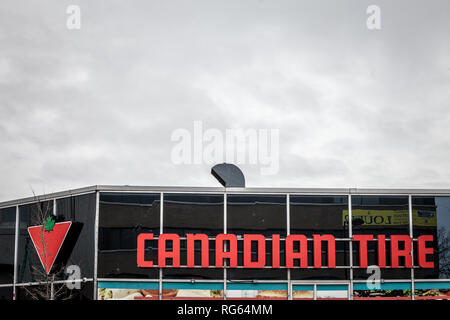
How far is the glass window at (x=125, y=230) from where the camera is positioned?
19641 mm

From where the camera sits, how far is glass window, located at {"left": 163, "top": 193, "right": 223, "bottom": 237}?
20.0m

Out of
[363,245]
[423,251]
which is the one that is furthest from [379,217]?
[423,251]

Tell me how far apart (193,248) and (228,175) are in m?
3.06

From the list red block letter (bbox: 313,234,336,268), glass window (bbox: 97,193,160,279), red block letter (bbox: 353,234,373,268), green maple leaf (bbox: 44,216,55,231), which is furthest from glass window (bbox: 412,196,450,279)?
green maple leaf (bbox: 44,216,55,231)

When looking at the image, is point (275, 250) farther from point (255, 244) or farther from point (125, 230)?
point (125, 230)

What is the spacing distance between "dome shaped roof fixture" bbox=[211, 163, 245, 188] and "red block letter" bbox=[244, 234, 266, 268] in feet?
7.20

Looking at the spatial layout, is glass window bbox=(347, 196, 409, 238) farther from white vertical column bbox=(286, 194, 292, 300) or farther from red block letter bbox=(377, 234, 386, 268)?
white vertical column bbox=(286, 194, 292, 300)

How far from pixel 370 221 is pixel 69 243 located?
10256 millimetres

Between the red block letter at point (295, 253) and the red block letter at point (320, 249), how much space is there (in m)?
0.33

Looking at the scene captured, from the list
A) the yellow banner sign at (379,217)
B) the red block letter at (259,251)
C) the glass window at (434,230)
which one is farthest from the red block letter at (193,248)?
the glass window at (434,230)

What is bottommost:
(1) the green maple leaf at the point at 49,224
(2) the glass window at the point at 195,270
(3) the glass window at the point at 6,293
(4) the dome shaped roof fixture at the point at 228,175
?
(3) the glass window at the point at 6,293

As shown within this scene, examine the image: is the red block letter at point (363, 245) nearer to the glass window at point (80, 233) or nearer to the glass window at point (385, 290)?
the glass window at point (385, 290)

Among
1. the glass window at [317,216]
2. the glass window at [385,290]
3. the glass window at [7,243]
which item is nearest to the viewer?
the glass window at [385,290]
